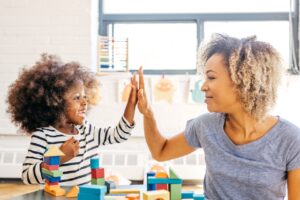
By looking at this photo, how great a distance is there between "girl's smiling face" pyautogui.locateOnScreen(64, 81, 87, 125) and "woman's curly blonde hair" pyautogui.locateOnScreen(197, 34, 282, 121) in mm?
749

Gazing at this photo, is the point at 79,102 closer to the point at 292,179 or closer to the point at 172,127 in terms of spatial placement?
the point at 292,179

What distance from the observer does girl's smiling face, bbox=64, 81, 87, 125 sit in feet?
5.44

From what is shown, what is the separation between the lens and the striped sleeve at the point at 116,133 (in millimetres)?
1606

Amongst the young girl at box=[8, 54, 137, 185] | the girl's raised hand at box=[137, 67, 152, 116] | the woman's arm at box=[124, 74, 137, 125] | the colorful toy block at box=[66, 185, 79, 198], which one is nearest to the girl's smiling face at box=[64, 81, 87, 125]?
the young girl at box=[8, 54, 137, 185]

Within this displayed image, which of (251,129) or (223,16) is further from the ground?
(223,16)

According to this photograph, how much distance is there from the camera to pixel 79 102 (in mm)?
1677

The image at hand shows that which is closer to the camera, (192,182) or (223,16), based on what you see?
(192,182)

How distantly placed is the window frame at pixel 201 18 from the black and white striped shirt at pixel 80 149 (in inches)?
73.2

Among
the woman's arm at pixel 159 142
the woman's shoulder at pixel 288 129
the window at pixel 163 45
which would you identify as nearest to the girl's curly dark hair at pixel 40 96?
the woman's arm at pixel 159 142

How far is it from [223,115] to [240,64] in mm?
203

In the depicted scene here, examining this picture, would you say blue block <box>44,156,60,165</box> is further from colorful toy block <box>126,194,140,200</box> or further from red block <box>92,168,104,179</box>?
colorful toy block <box>126,194,140,200</box>

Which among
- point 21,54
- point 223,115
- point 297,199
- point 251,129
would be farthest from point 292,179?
point 21,54

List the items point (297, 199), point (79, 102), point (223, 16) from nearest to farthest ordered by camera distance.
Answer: point (297, 199)
point (79, 102)
point (223, 16)

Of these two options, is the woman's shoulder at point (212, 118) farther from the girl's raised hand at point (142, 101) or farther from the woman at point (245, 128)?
the girl's raised hand at point (142, 101)
